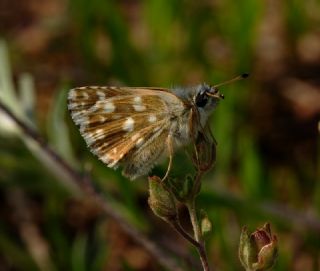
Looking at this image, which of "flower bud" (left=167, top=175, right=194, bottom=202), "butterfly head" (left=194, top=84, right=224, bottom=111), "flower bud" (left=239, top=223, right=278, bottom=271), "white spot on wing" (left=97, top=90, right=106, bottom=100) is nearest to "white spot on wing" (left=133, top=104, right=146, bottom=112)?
"white spot on wing" (left=97, top=90, right=106, bottom=100)

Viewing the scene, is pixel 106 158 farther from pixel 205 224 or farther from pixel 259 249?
pixel 259 249

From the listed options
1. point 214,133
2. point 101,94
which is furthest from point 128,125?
point 214,133

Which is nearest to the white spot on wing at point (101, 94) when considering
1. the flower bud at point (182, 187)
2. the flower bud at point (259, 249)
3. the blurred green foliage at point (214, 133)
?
the flower bud at point (182, 187)

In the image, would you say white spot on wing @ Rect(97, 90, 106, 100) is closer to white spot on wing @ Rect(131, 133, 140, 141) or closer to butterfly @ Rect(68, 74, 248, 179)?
butterfly @ Rect(68, 74, 248, 179)

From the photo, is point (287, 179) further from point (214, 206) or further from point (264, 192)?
point (214, 206)

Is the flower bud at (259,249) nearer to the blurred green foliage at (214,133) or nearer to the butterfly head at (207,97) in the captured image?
the butterfly head at (207,97)

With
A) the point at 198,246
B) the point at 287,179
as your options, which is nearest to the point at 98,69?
the point at 287,179
